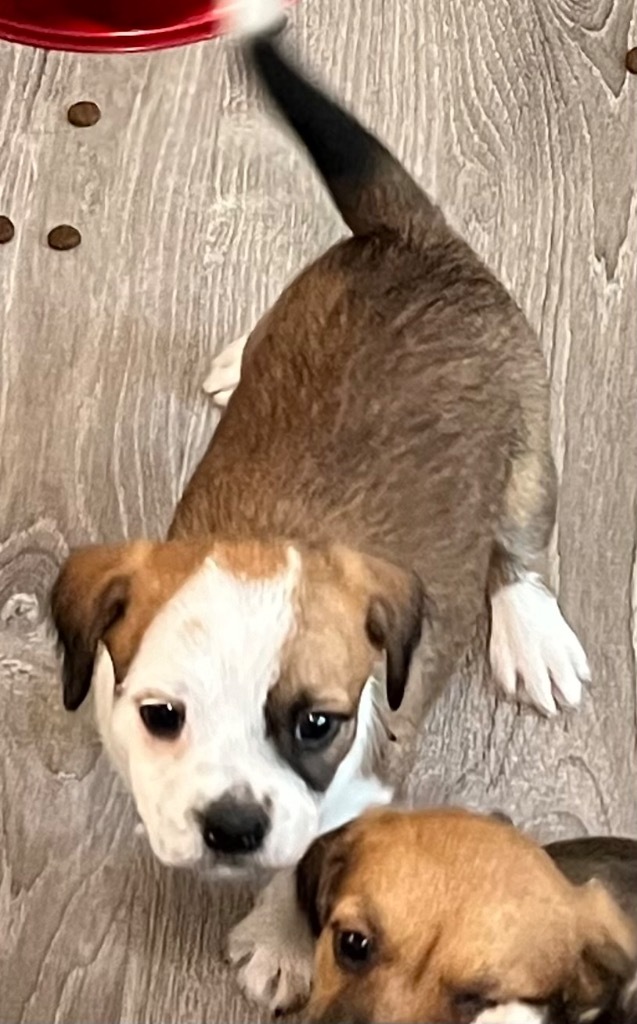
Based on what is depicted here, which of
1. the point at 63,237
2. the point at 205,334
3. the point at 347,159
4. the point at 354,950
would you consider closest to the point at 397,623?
the point at 354,950

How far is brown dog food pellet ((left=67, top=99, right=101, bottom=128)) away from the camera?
2.10 metres

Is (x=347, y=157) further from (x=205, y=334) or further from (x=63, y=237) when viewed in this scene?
(x=63, y=237)

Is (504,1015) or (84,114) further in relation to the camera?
(84,114)

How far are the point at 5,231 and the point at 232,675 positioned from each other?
38.7 inches

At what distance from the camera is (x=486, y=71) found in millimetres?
2186

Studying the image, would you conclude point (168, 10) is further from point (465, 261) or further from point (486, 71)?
point (465, 261)

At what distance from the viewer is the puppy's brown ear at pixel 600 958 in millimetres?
1230

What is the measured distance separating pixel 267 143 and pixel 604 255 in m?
0.49

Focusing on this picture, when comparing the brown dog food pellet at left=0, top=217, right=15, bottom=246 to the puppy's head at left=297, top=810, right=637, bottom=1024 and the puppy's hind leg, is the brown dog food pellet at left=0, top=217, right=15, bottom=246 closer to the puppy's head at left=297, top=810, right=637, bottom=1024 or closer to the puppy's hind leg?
the puppy's hind leg

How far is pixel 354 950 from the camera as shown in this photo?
119 cm

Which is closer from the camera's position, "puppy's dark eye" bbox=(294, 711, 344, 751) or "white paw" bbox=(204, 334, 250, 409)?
"puppy's dark eye" bbox=(294, 711, 344, 751)

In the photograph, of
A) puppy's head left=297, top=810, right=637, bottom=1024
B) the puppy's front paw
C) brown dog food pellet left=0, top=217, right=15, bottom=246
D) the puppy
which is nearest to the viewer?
puppy's head left=297, top=810, right=637, bottom=1024

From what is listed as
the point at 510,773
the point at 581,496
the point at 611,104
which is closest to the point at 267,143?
the point at 611,104

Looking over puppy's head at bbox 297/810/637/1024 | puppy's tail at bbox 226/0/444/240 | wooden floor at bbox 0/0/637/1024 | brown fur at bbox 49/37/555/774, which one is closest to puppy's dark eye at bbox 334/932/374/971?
puppy's head at bbox 297/810/637/1024
